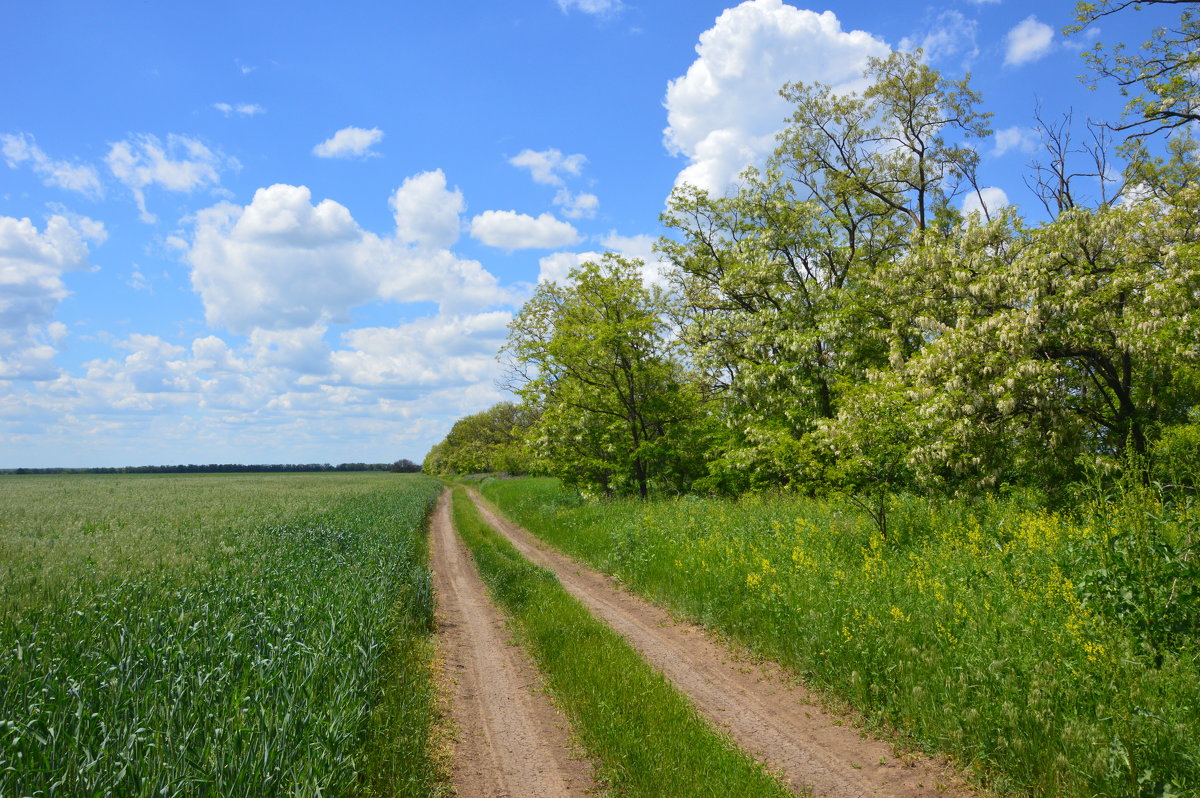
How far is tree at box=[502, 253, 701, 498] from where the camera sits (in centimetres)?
2642

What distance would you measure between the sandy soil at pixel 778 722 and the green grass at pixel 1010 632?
0.37 meters

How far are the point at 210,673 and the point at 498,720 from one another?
11.0 ft

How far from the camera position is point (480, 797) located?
5711 millimetres

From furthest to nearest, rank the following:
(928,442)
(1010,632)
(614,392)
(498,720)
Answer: (614,392) → (928,442) → (498,720) → (1010,632)

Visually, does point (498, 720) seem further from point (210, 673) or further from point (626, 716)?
point (210, 673)

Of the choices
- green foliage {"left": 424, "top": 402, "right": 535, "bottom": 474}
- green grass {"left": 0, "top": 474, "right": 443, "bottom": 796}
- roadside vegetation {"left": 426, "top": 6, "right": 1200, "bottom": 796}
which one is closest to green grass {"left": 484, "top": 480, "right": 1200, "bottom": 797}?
roadside vegetation {"left": 426, "top": 6, "right": 1200, "bottom": 796}


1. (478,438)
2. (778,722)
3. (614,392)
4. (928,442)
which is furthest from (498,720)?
(478,438)

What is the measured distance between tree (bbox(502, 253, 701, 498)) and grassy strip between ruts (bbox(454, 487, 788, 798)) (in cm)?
1545

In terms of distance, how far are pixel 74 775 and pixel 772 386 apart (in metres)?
21.9

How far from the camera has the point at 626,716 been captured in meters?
7.00

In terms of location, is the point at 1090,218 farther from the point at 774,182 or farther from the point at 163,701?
the point at 163,701

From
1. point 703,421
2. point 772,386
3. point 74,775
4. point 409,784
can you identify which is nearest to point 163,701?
point 74,775

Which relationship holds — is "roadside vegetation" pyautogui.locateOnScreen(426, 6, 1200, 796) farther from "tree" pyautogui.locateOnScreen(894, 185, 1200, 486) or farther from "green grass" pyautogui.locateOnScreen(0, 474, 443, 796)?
"green grass" pyautogui.locateOnScreen(0, 474, 443, 796)

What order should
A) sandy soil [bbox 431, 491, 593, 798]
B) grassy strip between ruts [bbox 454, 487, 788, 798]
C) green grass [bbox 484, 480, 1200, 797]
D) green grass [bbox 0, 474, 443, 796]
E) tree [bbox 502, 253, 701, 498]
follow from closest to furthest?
1. green grass [bbox 0, 474, 443, 796]
2. green grass [bbox 484, 480, 1200, 797]
3. grassy strip between ruts [bbox 454, 487, 788, 798]
4. sandy soil [bbox 431, 491, 593, 798]
5. tree [bbox 502, 253, 701, 498]
